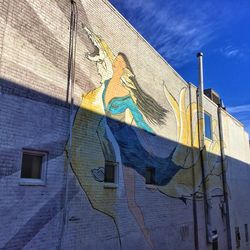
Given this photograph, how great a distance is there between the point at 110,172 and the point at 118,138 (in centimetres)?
107

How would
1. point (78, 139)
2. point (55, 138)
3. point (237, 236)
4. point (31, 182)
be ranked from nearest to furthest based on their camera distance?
point (31, 182) → point (55, 138) → point (78, 139) → point (237, 236)

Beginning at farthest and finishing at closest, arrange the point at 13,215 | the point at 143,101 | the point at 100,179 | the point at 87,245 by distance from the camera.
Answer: the point at 143,101 < the point at 100,179 < the point at 87,245 < the point at 13,215

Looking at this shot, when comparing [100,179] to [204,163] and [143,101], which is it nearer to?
[143,101]

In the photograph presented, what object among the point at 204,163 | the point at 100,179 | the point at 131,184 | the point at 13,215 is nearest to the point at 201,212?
the point at 204,163

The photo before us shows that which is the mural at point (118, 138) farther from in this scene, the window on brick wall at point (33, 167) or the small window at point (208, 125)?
the small window at point (208, 125)

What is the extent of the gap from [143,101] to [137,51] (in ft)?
6.00

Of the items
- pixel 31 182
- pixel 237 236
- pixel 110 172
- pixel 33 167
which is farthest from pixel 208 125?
pixel 31 182

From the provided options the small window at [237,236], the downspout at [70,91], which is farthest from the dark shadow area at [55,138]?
the small window at [237,236]

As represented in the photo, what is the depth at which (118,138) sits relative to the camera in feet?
32.5

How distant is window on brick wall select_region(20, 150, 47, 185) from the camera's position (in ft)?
22.3

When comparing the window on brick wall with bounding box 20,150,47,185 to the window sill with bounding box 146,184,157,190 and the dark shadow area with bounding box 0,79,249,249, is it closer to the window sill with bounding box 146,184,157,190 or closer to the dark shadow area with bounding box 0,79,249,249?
the dark shadow area with bounding box 0,79,249,249

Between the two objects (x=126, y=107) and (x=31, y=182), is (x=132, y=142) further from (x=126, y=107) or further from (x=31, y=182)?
(x=31, y=182)

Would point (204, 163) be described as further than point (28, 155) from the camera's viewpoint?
Yes

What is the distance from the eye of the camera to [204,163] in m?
16.2
